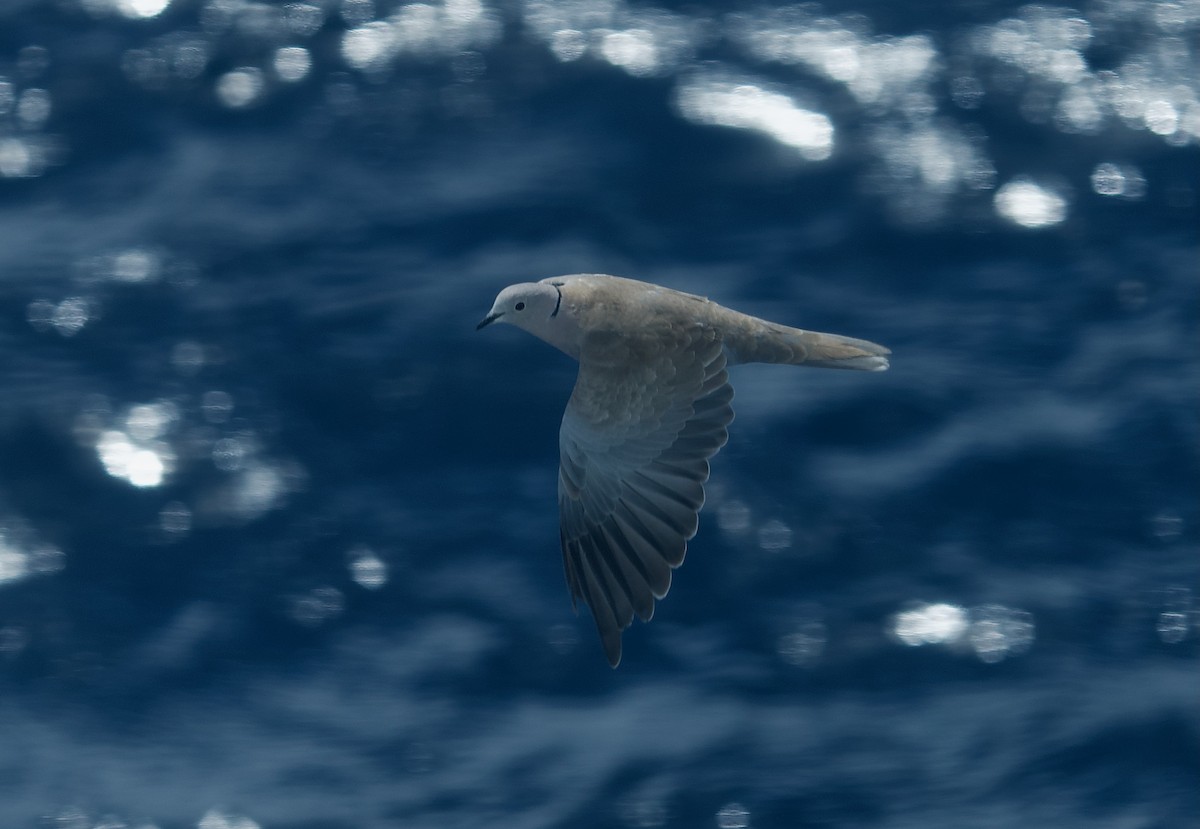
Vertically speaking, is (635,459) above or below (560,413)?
above

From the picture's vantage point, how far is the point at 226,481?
14094 millimetres

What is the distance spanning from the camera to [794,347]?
11.4m

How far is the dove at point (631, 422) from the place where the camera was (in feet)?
34.3

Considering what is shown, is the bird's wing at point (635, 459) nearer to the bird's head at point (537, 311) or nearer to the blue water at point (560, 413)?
the bird's head at point (537, 311)

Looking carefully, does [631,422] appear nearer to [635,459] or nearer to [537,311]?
[635,459]

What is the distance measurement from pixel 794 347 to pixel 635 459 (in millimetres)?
1445

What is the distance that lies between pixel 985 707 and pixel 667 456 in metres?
4.16

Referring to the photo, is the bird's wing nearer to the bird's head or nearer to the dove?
the dove

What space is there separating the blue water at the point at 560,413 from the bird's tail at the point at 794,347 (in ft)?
8.41

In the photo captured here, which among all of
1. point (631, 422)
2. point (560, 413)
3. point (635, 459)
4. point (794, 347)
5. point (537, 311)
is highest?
point (537, 311)

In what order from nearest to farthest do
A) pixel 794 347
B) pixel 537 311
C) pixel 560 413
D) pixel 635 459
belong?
pixel 635 459 < pixel 537 311 < pixel 794 347 < pixel 560 413

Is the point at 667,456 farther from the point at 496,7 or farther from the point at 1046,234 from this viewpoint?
the point at 496,7

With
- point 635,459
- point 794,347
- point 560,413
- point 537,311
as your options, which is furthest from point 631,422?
point 560,413

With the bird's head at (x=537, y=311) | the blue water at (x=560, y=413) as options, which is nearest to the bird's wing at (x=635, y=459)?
the bird's head at (x=537, y=311)
